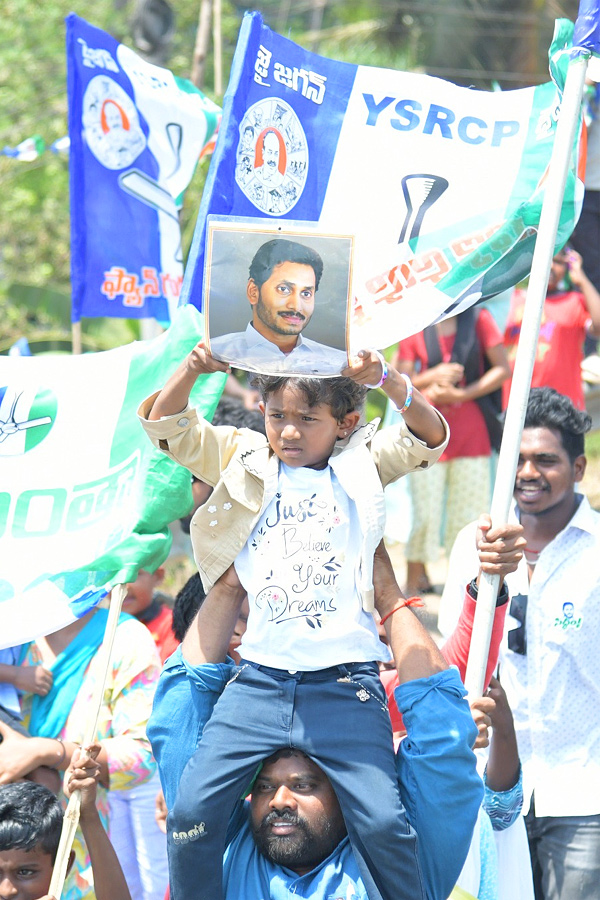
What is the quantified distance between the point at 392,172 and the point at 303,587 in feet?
5.13

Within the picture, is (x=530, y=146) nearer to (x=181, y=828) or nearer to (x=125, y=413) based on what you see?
(x=125, y=413)

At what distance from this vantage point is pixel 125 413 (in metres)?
3.76

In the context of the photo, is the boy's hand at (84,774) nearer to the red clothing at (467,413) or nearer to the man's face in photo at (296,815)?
the man's face in photo at (296,815)

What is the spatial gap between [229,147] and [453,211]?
2.50 feet

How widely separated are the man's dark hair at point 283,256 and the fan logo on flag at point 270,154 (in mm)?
1238

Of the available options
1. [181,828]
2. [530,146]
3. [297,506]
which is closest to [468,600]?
[297,506]

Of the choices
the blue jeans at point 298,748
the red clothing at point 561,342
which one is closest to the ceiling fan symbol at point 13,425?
the blue jeans at point 298,748

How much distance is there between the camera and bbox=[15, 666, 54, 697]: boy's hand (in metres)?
3.81

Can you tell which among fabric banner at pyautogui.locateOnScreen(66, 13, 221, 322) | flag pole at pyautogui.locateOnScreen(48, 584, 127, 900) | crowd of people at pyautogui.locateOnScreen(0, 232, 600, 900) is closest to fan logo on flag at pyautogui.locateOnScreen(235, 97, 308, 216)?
crowd of people at pyautogui.locateOnScreen(0, 232, 600, 900)

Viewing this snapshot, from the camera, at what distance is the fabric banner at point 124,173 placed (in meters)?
5.43

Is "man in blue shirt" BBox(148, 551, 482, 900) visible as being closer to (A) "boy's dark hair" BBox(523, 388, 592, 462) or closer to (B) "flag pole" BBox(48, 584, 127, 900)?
(B) "flag pole" BBox(48, 584, 127, 900)

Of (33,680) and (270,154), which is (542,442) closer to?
(270,154)

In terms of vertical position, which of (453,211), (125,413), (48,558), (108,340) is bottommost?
(108,340)

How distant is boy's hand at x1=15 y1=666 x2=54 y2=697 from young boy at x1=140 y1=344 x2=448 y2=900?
1154 millimetres
